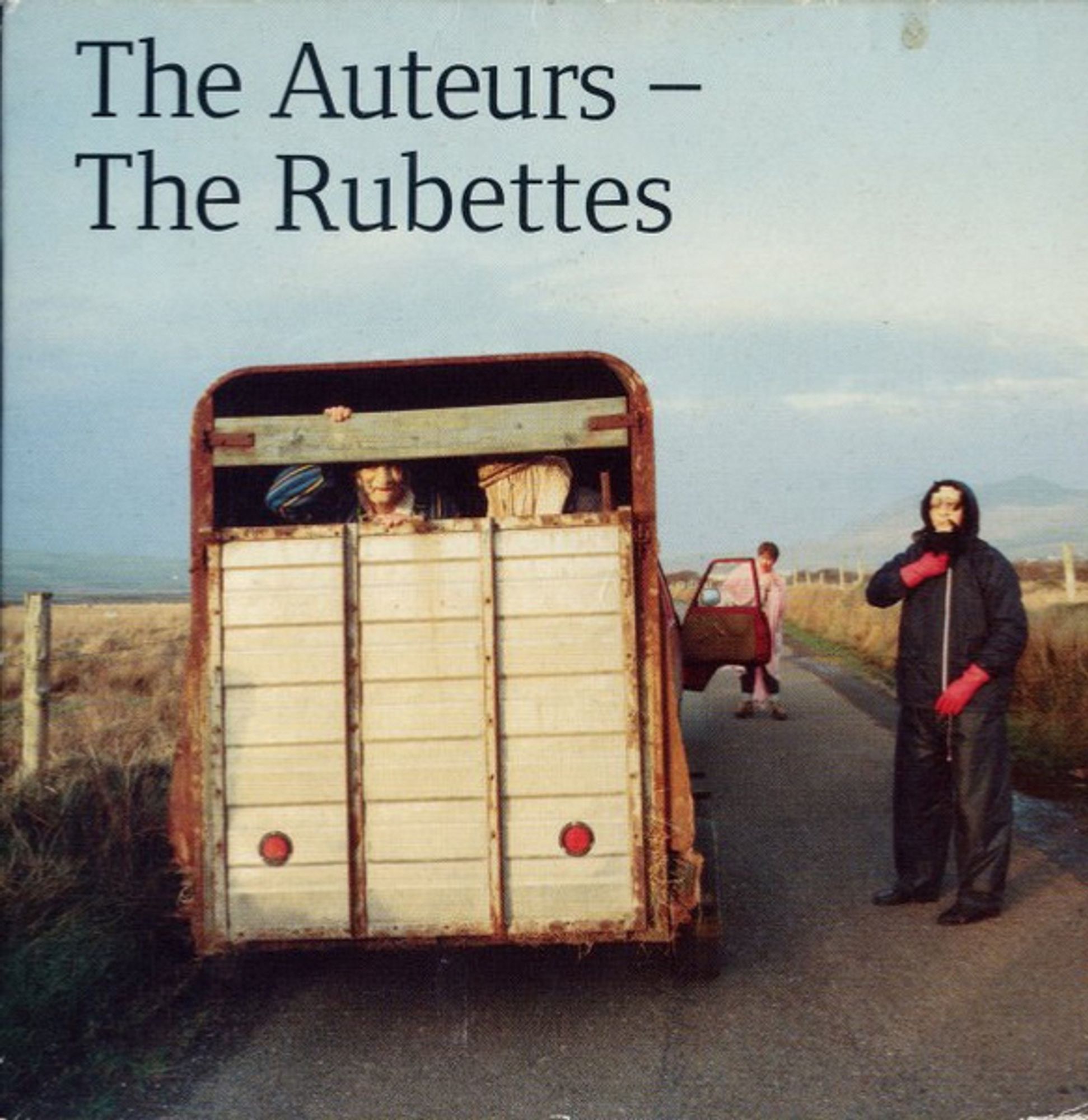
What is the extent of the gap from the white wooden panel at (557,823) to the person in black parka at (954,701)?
2.28 m

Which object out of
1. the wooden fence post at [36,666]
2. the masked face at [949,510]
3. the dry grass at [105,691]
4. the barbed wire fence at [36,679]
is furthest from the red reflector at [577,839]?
the wooden fence post at [36,666]

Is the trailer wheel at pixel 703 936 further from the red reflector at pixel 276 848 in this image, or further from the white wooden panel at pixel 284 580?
the white wooden panel at pixel 284 580

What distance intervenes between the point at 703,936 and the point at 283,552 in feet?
Answer: 7.88

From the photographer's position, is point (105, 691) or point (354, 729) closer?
point (354, 729)

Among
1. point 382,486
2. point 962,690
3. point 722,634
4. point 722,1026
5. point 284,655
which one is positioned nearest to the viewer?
point 722,1026

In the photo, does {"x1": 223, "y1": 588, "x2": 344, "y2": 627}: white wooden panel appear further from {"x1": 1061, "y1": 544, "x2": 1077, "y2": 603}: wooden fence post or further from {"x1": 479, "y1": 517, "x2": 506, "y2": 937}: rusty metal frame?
{"x1": 1061, "y1": 544, "x2": 1077, "y2": 603}: wooden fence post

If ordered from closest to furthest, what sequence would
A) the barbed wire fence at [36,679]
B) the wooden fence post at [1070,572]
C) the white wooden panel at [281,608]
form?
the white wooden panel at [281,608]
the barbed wire fence at [36,679]
the wooden fence post at [1070,572]

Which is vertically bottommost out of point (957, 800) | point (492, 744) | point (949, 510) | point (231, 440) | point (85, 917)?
point (85, 917)

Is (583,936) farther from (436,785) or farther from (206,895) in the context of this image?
(206,895)

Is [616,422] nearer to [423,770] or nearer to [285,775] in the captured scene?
[423,770]

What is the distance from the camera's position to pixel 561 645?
5.27m

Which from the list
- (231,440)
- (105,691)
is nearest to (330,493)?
(231,440)

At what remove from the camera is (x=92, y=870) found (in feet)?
20.7

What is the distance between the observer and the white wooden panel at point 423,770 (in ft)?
17.2
